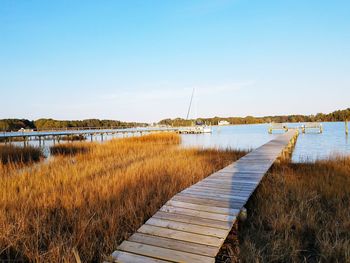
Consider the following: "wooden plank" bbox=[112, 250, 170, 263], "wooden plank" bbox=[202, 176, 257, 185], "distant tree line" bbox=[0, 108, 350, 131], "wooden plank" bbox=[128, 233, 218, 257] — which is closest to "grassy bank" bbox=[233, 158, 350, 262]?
"wooden plank" bbox=[202, 176, 257, 185]

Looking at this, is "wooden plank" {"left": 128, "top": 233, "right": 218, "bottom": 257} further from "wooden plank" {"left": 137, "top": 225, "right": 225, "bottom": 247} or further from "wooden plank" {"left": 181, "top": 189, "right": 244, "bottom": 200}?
"wooden plank" {"left": 181, "top": 189, "right": 244, "bottom": 200}

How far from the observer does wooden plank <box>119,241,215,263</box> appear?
2225 mm

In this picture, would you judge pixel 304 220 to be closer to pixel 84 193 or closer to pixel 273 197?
pixel 273 197

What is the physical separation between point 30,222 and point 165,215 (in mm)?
2050

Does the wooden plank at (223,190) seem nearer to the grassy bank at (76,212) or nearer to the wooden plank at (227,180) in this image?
the wooden plank at (227,180)

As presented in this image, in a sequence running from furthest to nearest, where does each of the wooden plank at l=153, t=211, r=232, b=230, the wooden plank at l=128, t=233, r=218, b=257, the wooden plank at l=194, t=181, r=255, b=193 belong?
1. the wooden plank at l=194, t=181, r=255, b=193
2. the wooden plank at l=153, t=211, r=232, b=230
3. the wooden plank at l=128, t=233, r=218, b=257

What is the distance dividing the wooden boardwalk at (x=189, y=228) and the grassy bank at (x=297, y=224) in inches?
18.7

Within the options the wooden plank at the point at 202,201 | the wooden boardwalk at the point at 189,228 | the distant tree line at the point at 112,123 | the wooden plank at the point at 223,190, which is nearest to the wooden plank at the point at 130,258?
the wooden boardwalk at the point at 189,228

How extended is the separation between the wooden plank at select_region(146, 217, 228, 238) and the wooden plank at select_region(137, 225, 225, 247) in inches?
2.5

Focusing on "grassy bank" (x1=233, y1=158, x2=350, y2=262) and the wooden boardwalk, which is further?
"grassy bank" (x1=233, y1=158, x2=350, y2=262)

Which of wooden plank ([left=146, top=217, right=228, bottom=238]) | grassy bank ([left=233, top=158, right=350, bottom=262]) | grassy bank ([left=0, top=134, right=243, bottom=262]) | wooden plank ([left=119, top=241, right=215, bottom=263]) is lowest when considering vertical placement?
grassy bank ([left=233, top=158, right=350, bottom=262])

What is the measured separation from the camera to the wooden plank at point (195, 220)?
2908 millimetres

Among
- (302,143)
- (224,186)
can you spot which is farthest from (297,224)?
(302,143)

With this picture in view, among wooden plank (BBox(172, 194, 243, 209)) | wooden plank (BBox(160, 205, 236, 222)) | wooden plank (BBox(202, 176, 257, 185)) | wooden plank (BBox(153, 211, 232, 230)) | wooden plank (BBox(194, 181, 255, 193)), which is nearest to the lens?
wooden plank (BBox(153, 211, 232, 230))
